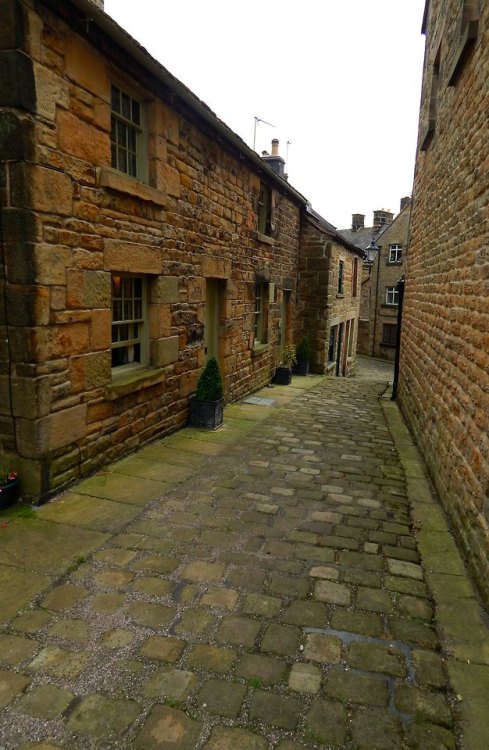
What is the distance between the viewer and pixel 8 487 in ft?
14.8

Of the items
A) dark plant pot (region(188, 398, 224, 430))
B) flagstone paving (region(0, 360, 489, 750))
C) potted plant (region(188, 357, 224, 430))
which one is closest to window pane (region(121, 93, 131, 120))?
potted plant (region(188, 357, 224, 430))

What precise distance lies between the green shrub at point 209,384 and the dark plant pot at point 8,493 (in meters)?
3.57

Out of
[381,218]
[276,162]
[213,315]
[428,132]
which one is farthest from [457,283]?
[381,218]

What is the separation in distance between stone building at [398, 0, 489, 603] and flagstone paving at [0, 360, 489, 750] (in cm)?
57

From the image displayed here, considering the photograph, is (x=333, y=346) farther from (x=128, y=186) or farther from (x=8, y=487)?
(x=8, y=487)

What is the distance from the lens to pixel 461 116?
5.55 m

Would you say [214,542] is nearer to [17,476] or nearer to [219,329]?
[17,476]

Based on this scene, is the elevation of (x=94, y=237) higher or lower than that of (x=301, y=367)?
higher

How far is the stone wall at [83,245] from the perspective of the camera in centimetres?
430

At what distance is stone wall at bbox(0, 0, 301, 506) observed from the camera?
4.30 meters

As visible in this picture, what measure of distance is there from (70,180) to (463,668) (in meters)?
5.15

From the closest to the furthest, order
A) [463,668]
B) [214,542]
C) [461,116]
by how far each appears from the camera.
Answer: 1. [463,668]
2. [214,542]
3. [461,116]

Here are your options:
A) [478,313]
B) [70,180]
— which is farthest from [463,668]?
[70,180]

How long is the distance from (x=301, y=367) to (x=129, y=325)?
929 centimetres
